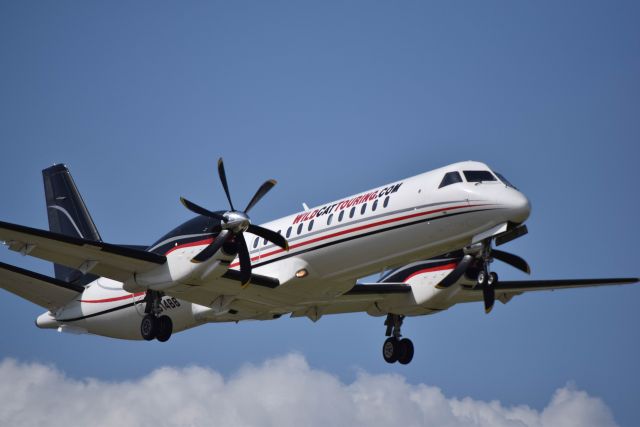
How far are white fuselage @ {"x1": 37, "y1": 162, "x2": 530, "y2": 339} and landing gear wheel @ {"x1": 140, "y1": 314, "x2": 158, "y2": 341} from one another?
1879 mm

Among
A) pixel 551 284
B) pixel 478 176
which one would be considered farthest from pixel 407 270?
pixel 478 176

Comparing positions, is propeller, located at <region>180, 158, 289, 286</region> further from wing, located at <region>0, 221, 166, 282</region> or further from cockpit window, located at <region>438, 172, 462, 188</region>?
cockpit window, located at <region>438, 172, 462, 188</region>

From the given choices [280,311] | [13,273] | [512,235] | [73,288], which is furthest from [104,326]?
[512,235]

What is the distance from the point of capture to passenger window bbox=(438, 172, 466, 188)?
2645 centimetres

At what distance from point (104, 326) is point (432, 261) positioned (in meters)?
11.2

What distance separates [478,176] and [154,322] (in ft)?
34.4

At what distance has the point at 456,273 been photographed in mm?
30438

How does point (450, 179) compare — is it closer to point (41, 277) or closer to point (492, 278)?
point (492, 278)

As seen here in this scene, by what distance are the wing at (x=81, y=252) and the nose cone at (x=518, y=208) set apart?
397 inches

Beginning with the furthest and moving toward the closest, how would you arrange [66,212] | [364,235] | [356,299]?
[66,212], [356,299], [364,235]

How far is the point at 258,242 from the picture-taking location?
1177 inches

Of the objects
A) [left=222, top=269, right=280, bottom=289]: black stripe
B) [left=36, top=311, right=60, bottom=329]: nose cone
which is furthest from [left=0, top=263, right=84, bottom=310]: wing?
[left=222, top=269, right=280, bottom=289]: black stripe

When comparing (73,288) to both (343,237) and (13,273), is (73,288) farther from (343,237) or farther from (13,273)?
(343,237)

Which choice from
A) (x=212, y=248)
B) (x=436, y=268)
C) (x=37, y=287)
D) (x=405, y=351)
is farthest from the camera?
(x=405, y=351)
